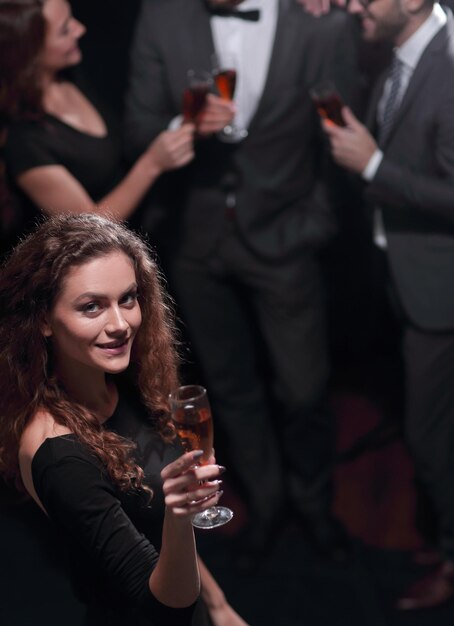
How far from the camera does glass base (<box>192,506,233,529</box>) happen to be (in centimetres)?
236

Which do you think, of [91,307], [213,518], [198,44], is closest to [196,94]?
[198,44]

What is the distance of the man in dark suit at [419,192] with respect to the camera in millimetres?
3133

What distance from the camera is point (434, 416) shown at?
140 inches

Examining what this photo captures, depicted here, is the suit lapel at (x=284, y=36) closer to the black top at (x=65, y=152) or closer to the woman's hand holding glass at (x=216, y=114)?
the woman's hand holding glass at (x=216, y=114)

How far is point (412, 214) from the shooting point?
11.0ft

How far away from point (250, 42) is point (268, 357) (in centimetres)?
113

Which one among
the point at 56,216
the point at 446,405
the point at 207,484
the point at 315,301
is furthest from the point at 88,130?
the point at 207,484

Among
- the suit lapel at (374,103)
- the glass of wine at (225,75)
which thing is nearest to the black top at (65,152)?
the glass of wine at (225,75)

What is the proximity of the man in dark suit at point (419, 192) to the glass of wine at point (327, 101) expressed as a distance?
4cm

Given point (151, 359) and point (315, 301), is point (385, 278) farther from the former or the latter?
point (151, 359)

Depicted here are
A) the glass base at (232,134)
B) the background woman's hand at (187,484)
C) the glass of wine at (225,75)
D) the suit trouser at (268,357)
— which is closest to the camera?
the background woman's hand at (187,484)

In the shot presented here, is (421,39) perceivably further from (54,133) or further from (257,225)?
(54,133)

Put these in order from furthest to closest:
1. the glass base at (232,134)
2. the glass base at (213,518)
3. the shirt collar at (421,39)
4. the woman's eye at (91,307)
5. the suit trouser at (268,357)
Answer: the suit trouser at (268,357) < the glass base at (232,134) < the shirt collar at (421,39) < the glass base at (213,518) < the woman's eye at (91,307)

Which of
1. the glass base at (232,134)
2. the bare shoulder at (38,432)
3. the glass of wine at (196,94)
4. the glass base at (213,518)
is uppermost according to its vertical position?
the glass of wine at (196,94)
